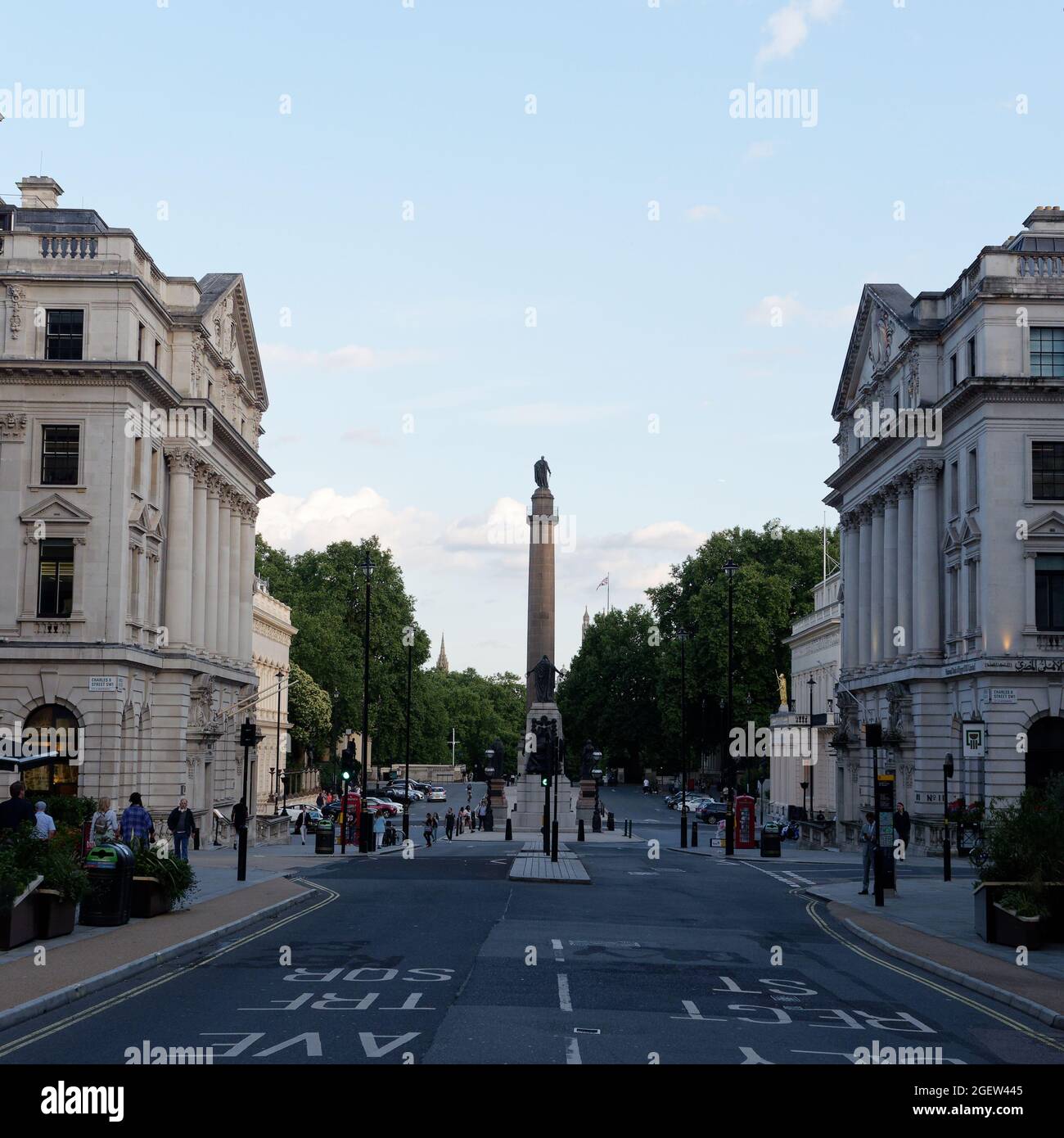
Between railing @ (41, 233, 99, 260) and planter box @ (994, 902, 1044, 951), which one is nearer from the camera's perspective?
planter box @ (994, 902, 1044, 951)

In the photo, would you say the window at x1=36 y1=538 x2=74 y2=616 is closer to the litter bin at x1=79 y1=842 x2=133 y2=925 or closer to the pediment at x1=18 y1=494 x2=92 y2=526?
the pediment at x1=18 y1=494 x2=92 y2=526

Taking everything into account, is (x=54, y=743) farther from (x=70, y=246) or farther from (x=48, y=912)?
(x=48, y=912)

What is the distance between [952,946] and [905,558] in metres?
38.3

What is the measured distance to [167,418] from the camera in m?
52.9

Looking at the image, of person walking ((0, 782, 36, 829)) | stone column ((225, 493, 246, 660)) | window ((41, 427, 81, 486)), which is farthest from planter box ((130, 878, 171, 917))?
stone column ((225, 493, 246, 660))

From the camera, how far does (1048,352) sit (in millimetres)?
50906

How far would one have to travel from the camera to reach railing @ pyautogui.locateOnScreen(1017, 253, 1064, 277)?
51219 mm

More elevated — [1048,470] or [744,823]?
[1048,470]

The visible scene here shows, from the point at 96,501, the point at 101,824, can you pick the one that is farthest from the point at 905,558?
the point at 101,824

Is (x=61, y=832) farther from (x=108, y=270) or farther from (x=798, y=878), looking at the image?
(x=108, y=270)

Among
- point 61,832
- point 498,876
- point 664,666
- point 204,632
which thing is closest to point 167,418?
point 204,632

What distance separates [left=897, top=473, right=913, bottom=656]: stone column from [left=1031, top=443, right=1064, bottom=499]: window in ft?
25.0

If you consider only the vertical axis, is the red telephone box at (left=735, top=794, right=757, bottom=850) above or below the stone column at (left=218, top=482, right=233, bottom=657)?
below

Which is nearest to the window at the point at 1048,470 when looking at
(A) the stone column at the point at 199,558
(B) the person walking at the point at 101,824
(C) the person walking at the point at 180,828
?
(C) the person walking at the point at 180,828
